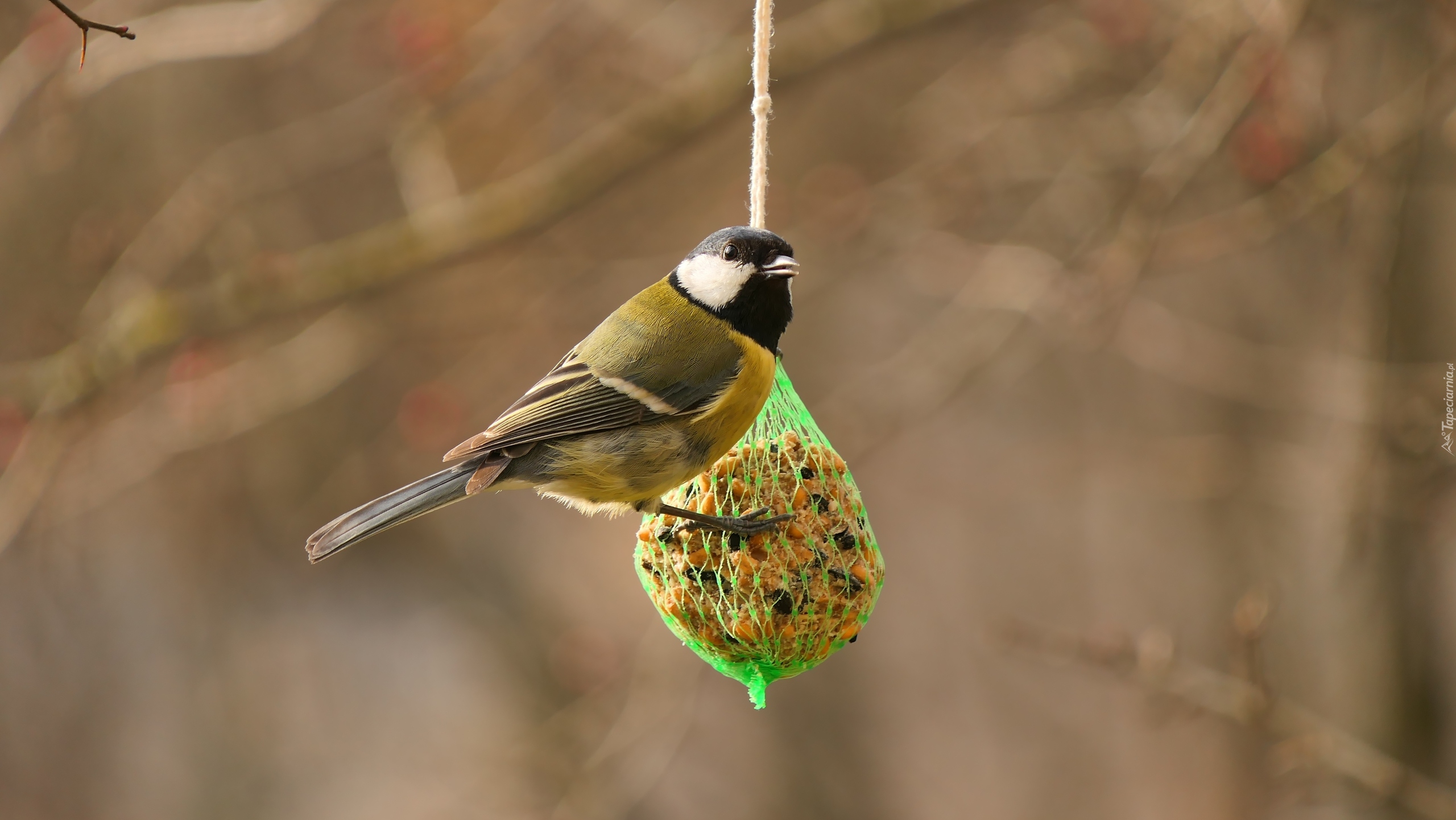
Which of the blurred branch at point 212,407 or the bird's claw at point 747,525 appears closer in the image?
the bird's claw at point 747,525

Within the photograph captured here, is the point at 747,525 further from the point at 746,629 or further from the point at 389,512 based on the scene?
the point at 389,512

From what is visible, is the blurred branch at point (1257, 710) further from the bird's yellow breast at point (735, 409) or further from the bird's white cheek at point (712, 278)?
the bird's white cheek at point (712, 278)

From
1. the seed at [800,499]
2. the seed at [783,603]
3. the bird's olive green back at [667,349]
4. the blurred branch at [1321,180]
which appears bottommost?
the seed at [783,603]

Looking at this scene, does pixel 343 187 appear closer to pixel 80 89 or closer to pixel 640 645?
pixel 80 89

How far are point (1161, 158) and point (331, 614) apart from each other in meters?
5.45

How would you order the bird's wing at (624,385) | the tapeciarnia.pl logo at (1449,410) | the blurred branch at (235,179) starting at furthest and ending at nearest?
1. the blurred branch at (235,179)
2. the tapeciarnia.pl logo at (1449,410)
3. the bird's wing at (624,385)

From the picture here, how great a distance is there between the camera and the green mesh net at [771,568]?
2.46 meters

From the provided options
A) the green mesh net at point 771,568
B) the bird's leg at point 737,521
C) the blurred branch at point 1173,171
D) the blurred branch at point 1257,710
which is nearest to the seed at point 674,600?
the green mesh net at point 771,568

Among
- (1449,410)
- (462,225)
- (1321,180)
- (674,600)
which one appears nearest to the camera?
(674,600)

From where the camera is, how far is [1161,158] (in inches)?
138

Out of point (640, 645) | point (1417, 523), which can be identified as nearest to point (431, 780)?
point (640, 645)

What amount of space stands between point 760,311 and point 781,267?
0.21 m

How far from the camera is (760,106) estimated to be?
245 centimetres

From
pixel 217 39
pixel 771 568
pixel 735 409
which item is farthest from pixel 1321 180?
pixel 217 39
